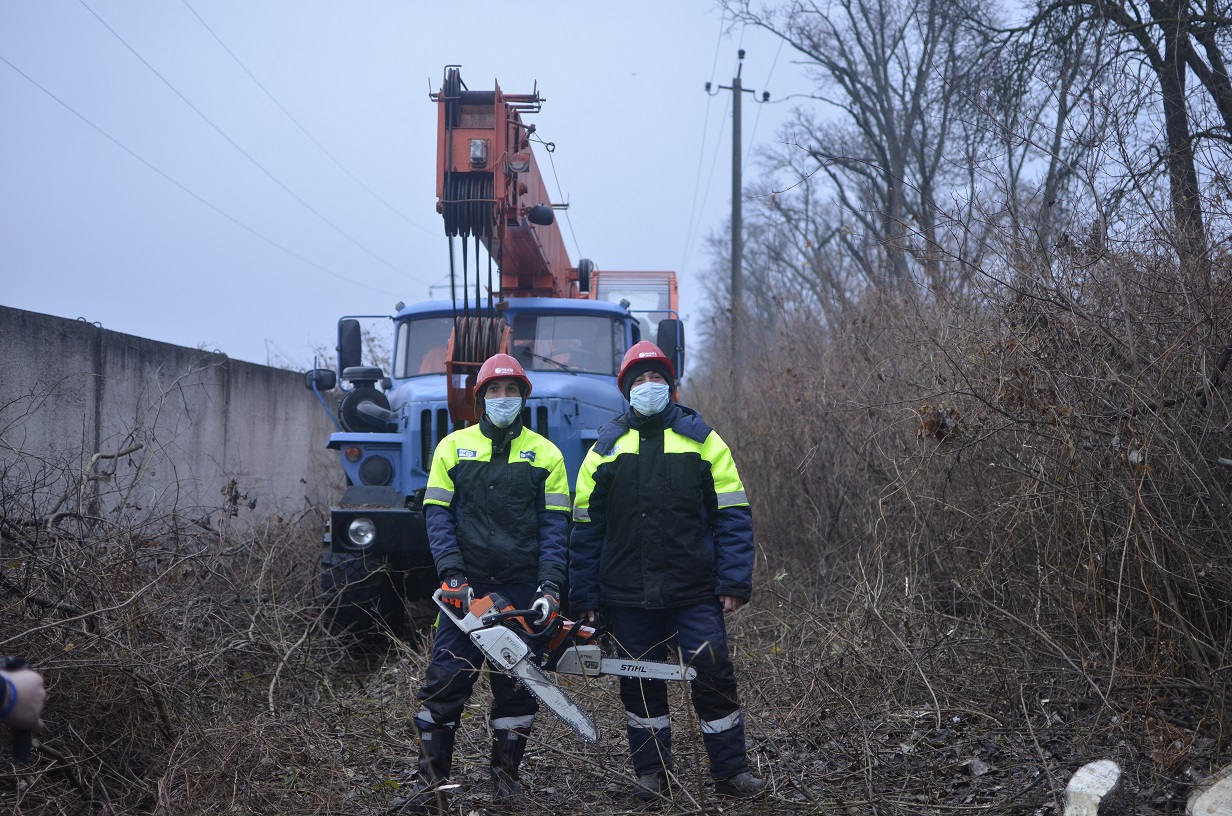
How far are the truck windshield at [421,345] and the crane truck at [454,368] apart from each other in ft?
0.04

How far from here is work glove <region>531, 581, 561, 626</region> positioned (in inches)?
175

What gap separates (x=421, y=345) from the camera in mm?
8281

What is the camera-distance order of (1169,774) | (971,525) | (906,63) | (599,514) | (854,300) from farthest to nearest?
(906,63) → (854,300) → (971,525) → (599,514) → (1169,774)

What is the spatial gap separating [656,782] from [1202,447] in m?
2.67

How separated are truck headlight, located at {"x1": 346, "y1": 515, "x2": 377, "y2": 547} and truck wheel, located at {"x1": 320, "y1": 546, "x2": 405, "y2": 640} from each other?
10cm

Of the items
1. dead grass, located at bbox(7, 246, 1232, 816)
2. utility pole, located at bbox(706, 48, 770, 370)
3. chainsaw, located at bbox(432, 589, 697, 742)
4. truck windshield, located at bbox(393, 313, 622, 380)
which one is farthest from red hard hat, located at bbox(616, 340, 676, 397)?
utility pole, located at bbox(706, 48, 770, 370)

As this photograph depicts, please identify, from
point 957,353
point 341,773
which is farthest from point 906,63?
point 341,773

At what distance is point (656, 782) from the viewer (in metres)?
4.41

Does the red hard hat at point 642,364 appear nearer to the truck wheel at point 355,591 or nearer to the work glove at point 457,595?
the work glove at point 457,595

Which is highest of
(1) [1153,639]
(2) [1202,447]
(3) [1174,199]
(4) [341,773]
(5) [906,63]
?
(5) [906,63]

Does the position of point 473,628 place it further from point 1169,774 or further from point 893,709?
point 1169,774

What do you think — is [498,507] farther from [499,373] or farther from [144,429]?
[144,429]

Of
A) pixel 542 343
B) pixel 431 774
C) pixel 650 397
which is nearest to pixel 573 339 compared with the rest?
pixel 542 343

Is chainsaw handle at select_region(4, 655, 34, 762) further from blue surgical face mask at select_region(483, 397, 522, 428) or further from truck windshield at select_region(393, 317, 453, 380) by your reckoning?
truck windshield at select_region(393, 317, 453, 380)
